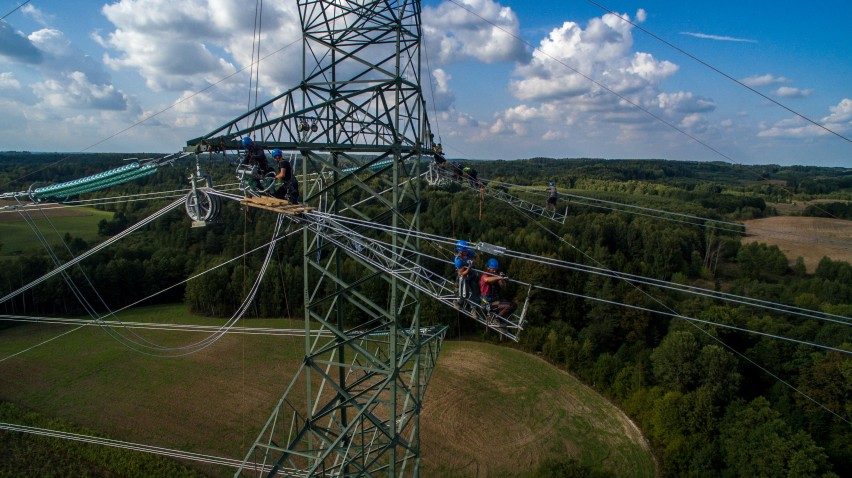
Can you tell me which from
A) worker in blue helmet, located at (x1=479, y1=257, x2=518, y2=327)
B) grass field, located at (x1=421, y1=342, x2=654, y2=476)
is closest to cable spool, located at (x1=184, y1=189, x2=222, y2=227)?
worker in blue helmet, located at (x1=479, y1=257, x2=518, y2=327)

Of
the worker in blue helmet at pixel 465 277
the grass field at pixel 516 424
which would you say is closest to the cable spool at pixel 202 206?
the worker in blue helmet at pixel 465 277

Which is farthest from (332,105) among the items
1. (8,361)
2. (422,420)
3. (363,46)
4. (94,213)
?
(94,213)

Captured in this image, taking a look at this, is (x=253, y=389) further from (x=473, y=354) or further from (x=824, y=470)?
(x=824, y=470)

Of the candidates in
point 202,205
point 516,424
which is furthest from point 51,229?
point 202,205

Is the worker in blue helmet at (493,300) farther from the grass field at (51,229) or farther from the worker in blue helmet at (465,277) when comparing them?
the grass field at (51,229)

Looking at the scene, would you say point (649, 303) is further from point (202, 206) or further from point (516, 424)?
point (202, 206)

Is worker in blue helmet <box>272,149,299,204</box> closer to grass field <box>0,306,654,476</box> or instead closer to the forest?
the forest
